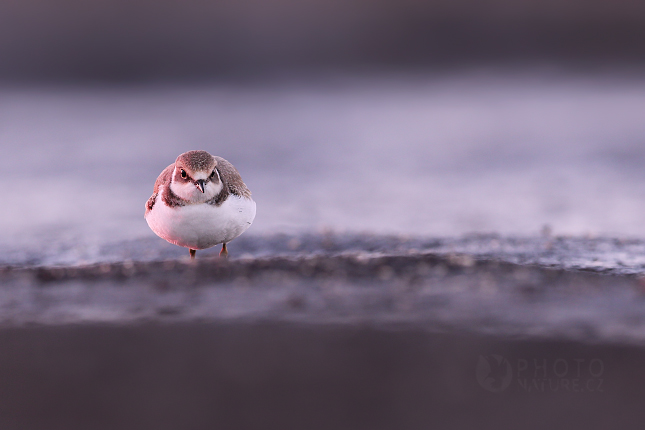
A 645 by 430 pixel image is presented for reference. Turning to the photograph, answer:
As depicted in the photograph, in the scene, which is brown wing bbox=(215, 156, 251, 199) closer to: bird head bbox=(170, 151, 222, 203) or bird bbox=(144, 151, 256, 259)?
bird bbox=(144, 151, 256, 259)

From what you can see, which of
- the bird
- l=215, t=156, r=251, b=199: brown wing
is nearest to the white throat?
A: the bird

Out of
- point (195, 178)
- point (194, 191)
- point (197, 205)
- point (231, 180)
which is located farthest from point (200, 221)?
point (231, 180)

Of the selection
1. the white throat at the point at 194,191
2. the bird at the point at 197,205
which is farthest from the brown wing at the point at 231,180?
the white throat at the point at 194,191

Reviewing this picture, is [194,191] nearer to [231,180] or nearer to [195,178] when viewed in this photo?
[195,178]

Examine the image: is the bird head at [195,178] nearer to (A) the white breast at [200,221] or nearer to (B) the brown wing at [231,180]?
(A) the white breast at [200,221]

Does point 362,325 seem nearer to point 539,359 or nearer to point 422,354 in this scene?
point 422,354

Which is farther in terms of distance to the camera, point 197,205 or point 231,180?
point 231,180

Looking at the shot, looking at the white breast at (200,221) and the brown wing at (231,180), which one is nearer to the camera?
the white breast at (200,221)

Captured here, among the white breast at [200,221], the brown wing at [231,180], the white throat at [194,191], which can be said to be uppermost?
the brown wing at [231,180]
